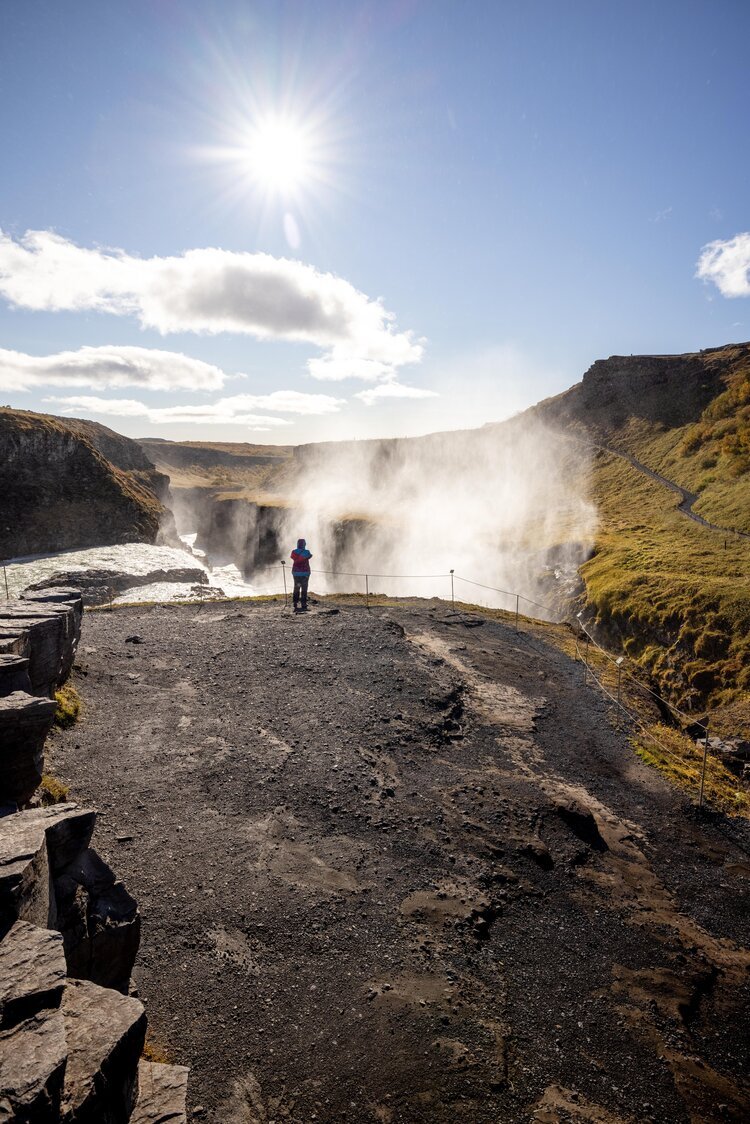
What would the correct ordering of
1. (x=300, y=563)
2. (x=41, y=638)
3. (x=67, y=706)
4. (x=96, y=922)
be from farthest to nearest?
(x=300, y=563), (x=67, y=706), (x=41, y=638), (x=96, y=922)

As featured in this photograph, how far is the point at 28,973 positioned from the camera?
3.96 meters

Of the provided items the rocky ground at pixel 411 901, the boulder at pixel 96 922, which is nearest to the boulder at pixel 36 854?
the boulder at pixel 96 922

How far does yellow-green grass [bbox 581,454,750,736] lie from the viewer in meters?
23.8

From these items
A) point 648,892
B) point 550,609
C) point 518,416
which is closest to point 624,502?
point 550,609

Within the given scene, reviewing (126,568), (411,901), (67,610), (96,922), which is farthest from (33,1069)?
(126,568)

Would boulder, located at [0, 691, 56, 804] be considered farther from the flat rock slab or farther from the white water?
the white water

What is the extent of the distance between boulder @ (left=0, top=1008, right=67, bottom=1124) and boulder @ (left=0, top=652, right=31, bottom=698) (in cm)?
508

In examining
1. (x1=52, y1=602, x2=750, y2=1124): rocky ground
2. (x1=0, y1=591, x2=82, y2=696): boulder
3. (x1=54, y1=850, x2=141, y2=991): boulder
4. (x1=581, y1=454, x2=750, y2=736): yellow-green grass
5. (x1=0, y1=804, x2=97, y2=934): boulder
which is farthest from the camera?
(x1=581, y1=454, x2=750, y2=736): yellow-green grass

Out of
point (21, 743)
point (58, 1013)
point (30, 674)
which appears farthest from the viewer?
point (30, 674)

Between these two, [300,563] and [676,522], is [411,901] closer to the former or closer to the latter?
[300,563]

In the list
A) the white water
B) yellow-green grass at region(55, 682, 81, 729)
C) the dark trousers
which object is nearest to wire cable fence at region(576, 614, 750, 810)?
the dark trousers

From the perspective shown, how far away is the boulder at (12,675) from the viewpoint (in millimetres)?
7828

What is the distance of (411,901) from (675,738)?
10123 millimetres

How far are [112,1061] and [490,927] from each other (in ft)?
16.9
